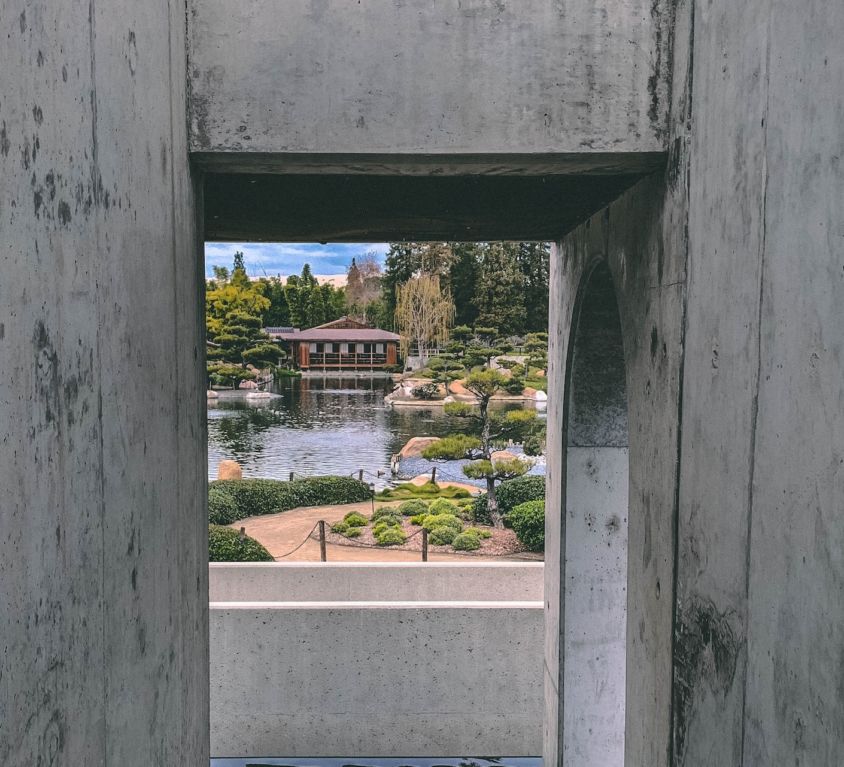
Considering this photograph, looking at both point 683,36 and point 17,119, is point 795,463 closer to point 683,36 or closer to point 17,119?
point 683,36

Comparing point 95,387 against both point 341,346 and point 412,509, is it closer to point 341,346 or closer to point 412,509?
point 412,509

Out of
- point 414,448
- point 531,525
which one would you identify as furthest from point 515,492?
point 414,448

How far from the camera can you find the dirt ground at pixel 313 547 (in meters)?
10.3

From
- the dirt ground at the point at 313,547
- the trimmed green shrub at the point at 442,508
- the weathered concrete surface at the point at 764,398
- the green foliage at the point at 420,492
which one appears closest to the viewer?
the weathered concrete surface at the point at 764,398

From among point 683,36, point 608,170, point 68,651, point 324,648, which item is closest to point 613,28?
point 683,36

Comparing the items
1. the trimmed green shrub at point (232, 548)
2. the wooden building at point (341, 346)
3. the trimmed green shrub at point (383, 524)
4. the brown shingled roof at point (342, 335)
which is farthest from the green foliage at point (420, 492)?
the brown shingled roof at point (342, 335)

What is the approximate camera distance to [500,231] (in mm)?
4668

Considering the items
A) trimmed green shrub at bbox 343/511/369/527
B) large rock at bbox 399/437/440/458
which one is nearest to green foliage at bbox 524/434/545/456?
trimmed green shrub at bbox 343/511/369/527

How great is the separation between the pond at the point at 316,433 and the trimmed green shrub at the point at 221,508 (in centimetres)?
427

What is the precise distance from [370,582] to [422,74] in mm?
5613

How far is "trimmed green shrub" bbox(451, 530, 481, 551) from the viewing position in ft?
34.1

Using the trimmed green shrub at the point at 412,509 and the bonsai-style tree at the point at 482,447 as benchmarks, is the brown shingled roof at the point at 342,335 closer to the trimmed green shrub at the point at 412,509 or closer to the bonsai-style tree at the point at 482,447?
the trimmed green shrub at the point at 412,509

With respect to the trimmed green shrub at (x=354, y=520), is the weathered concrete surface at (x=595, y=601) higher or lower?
higher

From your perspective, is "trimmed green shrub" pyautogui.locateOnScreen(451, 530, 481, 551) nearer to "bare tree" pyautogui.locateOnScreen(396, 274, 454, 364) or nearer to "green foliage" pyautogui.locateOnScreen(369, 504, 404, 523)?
"green foliage" pyautogui.locateOnScreen(369, 504, 404, 523)
